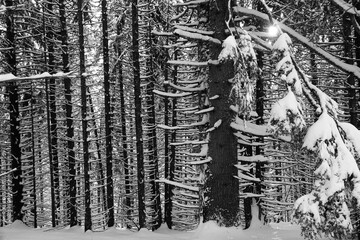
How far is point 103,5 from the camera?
16.2 metres

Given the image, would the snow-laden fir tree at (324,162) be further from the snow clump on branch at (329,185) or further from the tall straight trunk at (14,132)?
the tall straight trunk at (14,132)

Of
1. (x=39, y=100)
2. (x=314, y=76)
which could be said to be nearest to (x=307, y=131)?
(x=314, y=76)

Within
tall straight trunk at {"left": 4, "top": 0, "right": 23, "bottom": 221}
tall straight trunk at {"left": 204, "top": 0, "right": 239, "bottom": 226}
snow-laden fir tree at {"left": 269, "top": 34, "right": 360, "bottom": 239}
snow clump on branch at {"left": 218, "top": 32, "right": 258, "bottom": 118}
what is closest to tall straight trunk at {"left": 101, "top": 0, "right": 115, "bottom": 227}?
tall straight trunk at {"left": 4, "top": 0, "right": 23, "bottom": 221}

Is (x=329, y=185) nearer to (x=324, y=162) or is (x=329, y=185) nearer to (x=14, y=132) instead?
(x=324, y=162)

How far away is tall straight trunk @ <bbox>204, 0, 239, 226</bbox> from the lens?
741cm

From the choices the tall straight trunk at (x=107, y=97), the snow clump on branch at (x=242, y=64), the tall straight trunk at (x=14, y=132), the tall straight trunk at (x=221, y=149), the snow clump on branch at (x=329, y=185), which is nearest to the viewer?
the snow clump on branch at (x=329, y=185)

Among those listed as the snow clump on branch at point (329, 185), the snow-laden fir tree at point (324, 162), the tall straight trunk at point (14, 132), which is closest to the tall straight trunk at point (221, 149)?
the snow-laden fir tree at point (324, 162)

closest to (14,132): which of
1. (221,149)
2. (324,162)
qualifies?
(221,149)

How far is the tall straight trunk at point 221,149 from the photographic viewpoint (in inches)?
292

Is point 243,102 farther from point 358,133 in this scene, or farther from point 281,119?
point 358,133

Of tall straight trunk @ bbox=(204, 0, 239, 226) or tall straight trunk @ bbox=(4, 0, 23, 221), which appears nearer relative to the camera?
tall straight trunk @ bbox=(204, 0, 239, 226)

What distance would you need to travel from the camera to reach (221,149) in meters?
7.50

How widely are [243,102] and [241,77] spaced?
0.42 metres

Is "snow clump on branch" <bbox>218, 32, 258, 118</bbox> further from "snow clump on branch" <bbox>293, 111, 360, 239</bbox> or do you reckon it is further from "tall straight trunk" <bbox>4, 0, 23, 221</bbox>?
"tall straight trunk" <bbox>4, 0, 23, 221</bbox>
